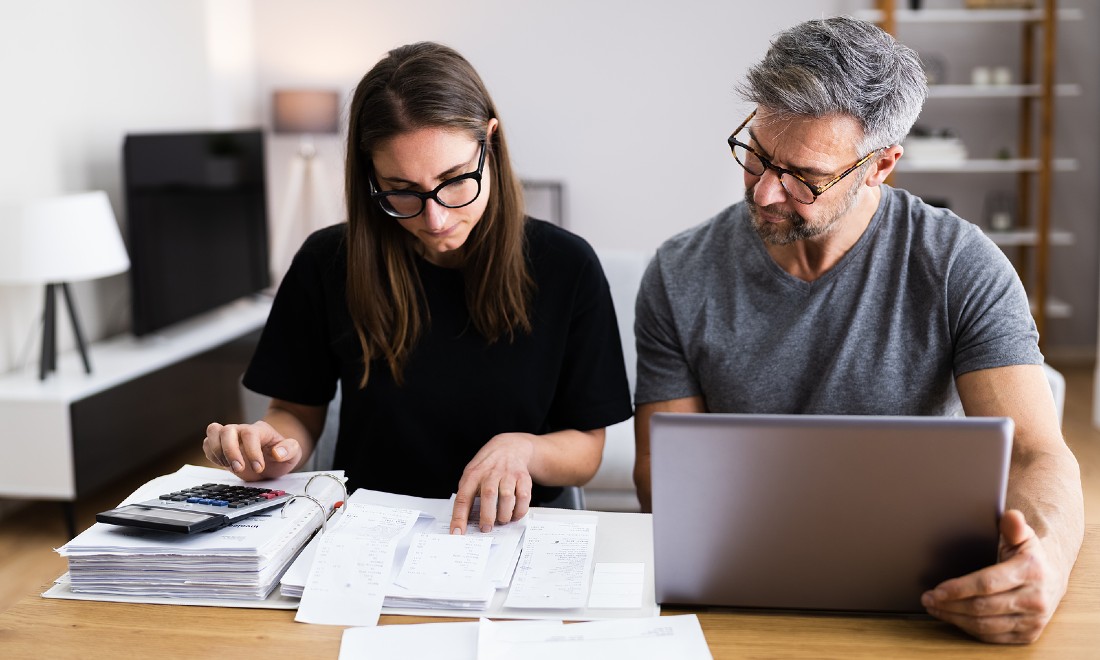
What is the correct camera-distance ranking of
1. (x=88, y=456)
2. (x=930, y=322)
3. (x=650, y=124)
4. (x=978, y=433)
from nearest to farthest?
(x=978, y=433)
(x=930, y=322)
(x=88, y=456)
(x=650, y=124)

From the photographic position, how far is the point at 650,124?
532 centimetres

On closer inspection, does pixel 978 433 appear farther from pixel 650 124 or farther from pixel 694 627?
pixel 650 124

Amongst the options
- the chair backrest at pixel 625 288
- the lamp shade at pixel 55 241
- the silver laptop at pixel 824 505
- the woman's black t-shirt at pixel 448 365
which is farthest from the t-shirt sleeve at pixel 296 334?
the lamp shade at pixel 55 241

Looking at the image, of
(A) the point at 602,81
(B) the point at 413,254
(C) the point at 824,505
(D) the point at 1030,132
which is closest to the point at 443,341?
(B) the point at 413,254

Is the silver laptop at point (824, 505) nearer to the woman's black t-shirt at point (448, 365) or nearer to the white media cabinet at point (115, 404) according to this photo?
the woman's black t-shirt at point (448, 365)

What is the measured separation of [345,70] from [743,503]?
482 centimetres

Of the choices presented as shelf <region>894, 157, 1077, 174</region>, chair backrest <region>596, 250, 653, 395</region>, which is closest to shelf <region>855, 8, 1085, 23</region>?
shelf <region>894, 157, 1077, 174</region>

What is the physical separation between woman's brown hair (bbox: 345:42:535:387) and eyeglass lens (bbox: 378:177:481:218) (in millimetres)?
75

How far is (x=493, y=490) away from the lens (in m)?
1.24

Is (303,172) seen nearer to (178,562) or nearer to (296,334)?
(296,334)

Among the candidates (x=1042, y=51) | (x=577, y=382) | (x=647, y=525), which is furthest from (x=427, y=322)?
(x=1042, y=51)

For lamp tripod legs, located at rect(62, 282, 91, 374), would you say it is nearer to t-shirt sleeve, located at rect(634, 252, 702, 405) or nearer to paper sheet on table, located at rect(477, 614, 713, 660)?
t-shirt sleeve, located at rect(634, 252, 702, 405)

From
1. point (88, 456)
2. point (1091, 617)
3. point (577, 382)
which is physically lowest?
point (88, 456)

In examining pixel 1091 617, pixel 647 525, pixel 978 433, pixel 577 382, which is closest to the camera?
pixel 978 433
